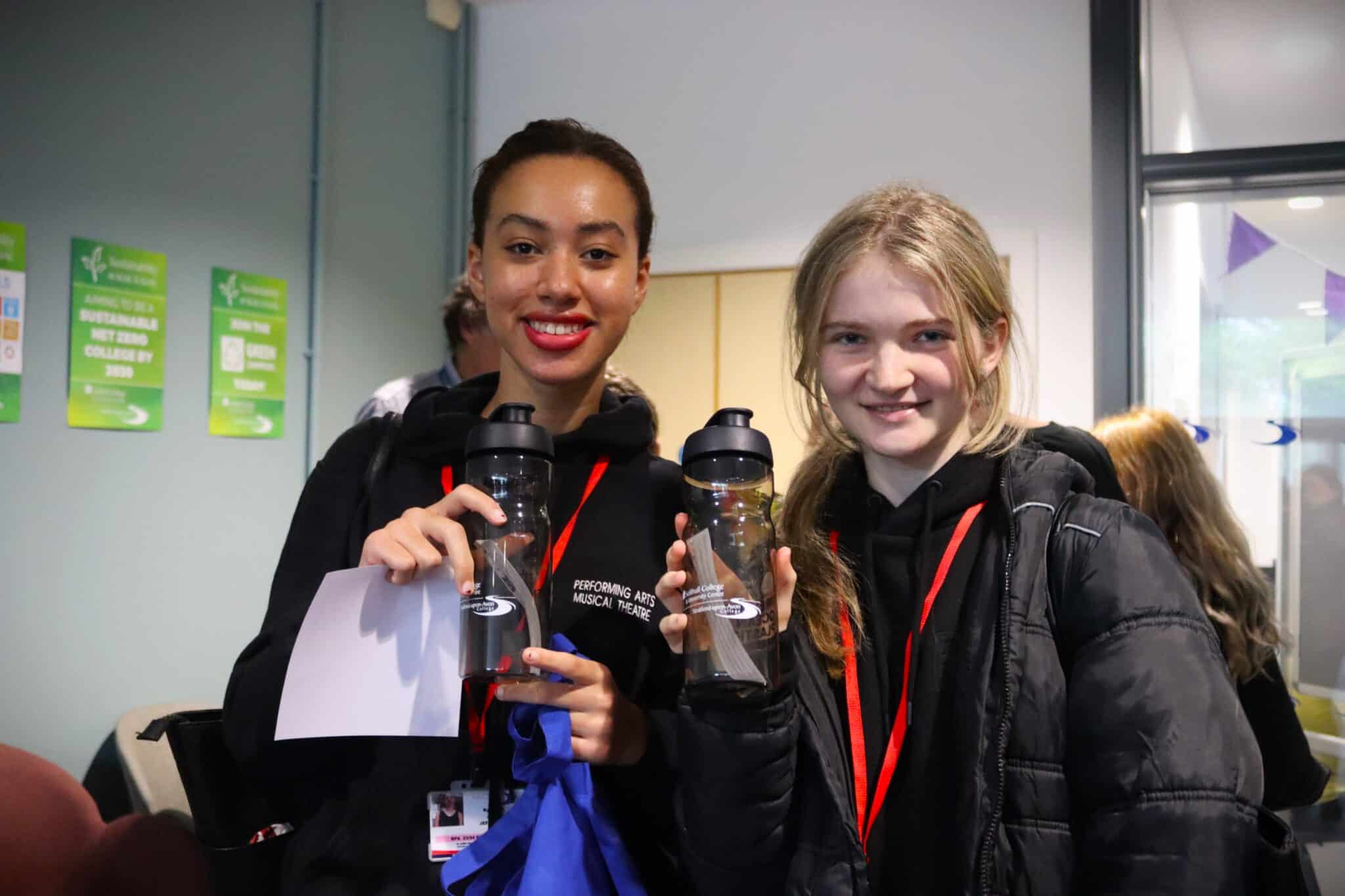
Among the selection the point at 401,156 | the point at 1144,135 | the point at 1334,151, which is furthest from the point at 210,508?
the point at 1334,151

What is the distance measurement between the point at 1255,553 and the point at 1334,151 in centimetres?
147

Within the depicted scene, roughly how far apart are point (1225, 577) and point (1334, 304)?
191 cm

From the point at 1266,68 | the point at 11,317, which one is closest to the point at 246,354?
the point at 11,317

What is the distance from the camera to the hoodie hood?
4.15 feet

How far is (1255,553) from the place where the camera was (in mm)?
3627

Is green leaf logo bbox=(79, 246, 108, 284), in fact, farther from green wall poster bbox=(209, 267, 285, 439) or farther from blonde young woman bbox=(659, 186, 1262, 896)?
blonde young woman bbox=(659, 186, 1262, 896)

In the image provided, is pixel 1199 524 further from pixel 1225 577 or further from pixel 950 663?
pixel 950 663

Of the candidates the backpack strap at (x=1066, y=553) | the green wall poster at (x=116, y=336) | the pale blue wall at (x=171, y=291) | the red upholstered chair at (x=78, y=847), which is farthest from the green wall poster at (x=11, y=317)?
the backpack strap at (x=1066, y=553)

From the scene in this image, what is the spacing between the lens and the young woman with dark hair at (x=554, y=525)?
112 centimetres

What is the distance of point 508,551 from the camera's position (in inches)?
41.0

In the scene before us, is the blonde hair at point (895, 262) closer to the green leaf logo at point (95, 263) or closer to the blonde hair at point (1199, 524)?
the blonde hair at point (1199, 524)

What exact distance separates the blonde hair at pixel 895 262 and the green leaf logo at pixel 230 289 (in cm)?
268

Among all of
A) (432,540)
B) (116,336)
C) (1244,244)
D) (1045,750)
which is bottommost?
(1045,750)

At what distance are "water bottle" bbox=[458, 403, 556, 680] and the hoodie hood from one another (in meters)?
0.19
